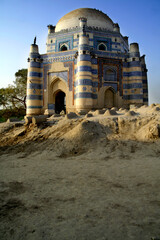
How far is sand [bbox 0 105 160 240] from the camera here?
4.97 feet

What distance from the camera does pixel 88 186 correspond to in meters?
2.50

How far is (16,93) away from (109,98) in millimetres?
11467

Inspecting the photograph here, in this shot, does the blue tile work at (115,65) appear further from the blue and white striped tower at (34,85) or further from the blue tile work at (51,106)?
the blue and white striped tower at (34,85)

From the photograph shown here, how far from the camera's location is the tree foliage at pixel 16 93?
1841 centimetres

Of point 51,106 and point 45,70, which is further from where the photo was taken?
point 45,70

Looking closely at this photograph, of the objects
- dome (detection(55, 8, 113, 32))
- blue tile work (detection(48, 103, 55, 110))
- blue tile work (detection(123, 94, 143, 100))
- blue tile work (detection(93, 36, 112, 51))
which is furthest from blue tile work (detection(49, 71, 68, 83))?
dome (detection(55, 8, 113, 32))

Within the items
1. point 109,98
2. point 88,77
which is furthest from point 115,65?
point 88,77

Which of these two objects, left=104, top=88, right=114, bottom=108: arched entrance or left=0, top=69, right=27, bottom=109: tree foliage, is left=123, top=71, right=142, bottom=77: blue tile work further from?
left=0, top=69, right=27, bottom=109: tree foliage

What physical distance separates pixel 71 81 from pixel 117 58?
175 inches

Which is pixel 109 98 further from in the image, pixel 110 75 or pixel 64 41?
pixel 64 41

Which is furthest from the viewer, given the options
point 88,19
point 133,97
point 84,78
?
point 88,19

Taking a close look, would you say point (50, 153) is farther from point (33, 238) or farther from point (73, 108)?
point (73, 108)

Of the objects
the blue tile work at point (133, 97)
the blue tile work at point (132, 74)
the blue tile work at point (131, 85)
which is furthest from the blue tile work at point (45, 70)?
the blue tile work at point (133, 97)

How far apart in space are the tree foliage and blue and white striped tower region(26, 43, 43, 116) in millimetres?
5760
